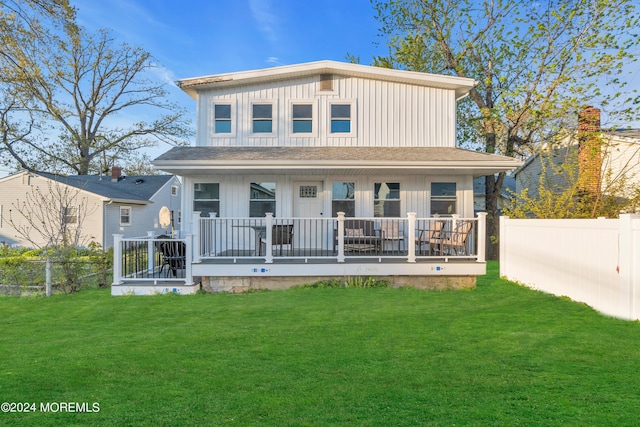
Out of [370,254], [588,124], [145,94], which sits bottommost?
[370,254]

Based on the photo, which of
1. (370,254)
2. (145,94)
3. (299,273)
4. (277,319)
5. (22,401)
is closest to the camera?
(22,401)

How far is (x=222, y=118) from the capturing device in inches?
452

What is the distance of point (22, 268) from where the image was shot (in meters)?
9.02

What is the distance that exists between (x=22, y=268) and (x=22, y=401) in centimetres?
735

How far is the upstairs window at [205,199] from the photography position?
11000mm

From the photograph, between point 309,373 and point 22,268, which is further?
point 22,268

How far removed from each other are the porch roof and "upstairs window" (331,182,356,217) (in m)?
0.63

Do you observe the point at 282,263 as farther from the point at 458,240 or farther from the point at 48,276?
the point at 48,276

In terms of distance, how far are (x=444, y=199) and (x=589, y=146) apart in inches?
218

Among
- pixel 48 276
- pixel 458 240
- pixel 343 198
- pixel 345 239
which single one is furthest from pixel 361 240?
pixel 48 276

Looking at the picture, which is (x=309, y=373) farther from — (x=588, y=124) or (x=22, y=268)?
(x=588, y=124)

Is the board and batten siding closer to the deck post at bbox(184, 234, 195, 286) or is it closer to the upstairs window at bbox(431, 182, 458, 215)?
the upstairs window at bbox(431, 182, 458, 215)

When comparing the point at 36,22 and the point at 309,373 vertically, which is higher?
the point at 36,22

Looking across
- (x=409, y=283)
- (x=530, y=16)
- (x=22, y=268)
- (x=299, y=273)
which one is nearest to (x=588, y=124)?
(x=530, y=16)
